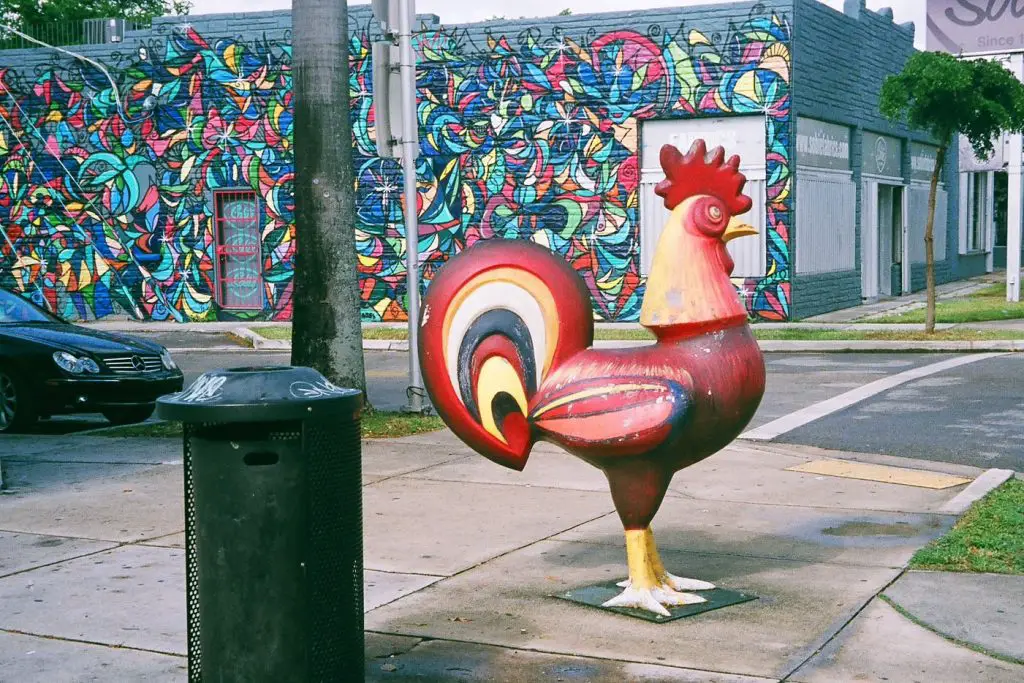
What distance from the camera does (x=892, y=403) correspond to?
1298cm

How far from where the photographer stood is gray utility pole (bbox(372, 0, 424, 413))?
1238 centimetres

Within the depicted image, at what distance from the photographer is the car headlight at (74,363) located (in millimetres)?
11961

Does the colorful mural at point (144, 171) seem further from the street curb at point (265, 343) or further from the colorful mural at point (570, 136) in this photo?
the street curb at point (265, 343)

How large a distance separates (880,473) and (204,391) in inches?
257

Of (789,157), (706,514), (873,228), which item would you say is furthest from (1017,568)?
(873,228)

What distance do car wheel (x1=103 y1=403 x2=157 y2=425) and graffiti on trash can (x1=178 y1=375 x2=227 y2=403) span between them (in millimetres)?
8829

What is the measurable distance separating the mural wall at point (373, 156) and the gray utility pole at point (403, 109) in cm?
1057

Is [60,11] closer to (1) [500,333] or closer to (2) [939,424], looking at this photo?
(2) [939,424]

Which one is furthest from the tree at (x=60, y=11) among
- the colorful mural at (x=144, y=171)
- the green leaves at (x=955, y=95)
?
the green leaves at (x=955, y=95)

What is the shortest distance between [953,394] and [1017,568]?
23.8 feet

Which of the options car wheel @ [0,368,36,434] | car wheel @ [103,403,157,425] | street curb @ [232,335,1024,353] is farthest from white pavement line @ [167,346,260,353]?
car wheel @ [0,368,36,434]

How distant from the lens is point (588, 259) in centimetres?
2333

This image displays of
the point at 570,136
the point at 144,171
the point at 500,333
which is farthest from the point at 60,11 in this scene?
the point at 500,333

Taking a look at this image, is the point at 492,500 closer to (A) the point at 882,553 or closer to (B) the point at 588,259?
(A) the point at 882,553
